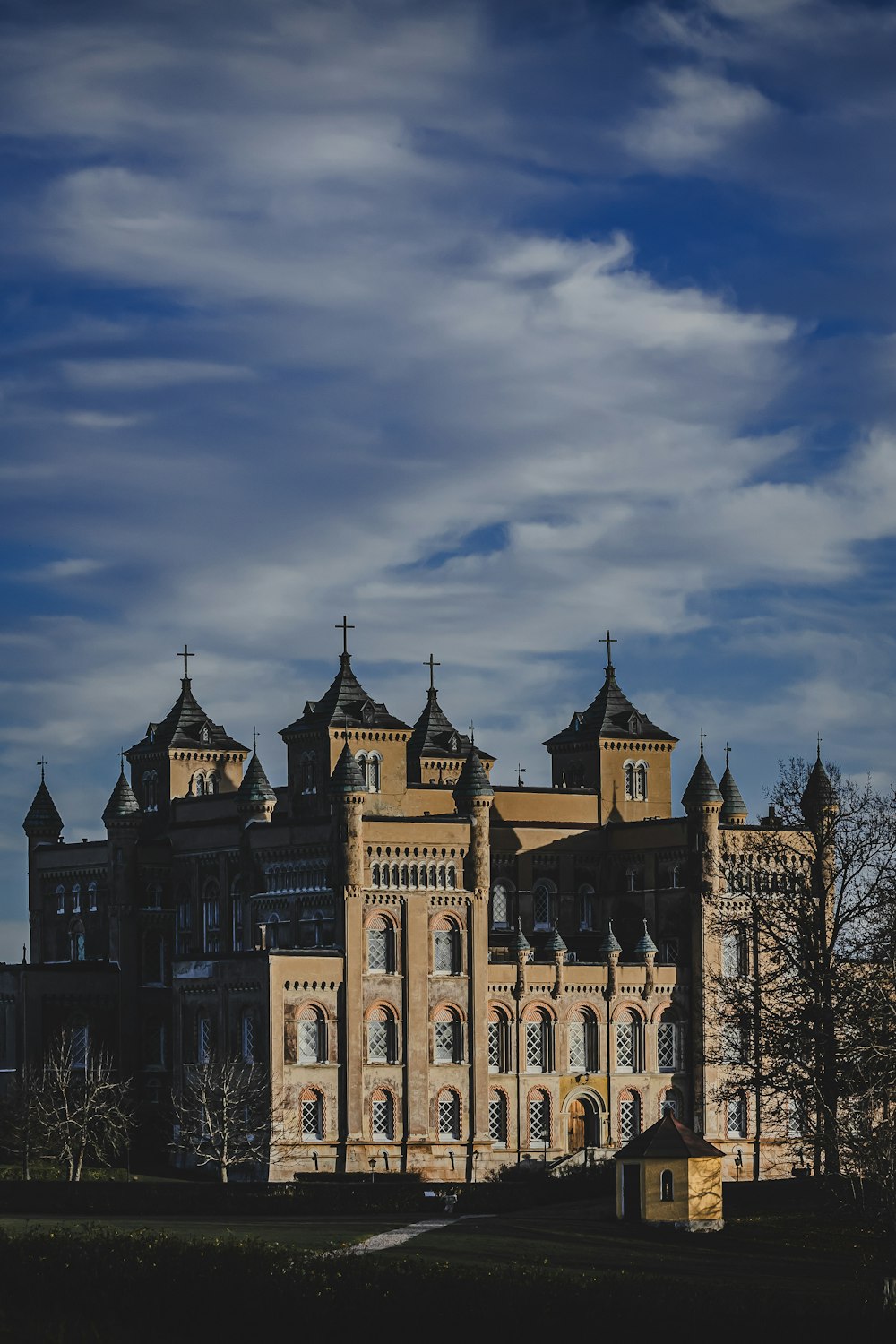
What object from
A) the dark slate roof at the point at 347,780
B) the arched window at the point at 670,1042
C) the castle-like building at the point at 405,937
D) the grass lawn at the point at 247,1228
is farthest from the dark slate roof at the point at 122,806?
the grass lawn at the point at 247,1228

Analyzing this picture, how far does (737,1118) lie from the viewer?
123 m

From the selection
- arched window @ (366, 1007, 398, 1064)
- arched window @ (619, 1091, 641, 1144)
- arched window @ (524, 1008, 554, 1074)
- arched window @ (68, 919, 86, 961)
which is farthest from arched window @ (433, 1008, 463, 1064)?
arched window @ (68, 919, 86, 961)

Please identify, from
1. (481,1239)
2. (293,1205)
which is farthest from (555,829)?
(481,1239)

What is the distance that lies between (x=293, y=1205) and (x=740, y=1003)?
16.4 m

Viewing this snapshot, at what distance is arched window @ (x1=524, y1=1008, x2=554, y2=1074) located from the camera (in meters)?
121

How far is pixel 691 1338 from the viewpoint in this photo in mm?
66062

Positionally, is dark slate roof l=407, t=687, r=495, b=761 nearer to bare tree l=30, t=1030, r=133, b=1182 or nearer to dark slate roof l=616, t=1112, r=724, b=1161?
bare tree l=30, t=1030, r=133, b=1182

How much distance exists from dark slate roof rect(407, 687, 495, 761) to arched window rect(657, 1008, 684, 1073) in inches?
667

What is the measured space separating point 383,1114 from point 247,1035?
6342 millimetres

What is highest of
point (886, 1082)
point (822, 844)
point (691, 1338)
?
point (822, 844)

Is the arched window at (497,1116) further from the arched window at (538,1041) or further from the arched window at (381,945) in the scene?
the arched window at (381,945)

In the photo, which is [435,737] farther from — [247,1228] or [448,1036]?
[247,1228]

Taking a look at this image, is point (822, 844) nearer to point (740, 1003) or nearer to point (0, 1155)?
point (740, 1003)

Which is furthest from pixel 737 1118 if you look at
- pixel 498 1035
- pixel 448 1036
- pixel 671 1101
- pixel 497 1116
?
pixel 448 1036
